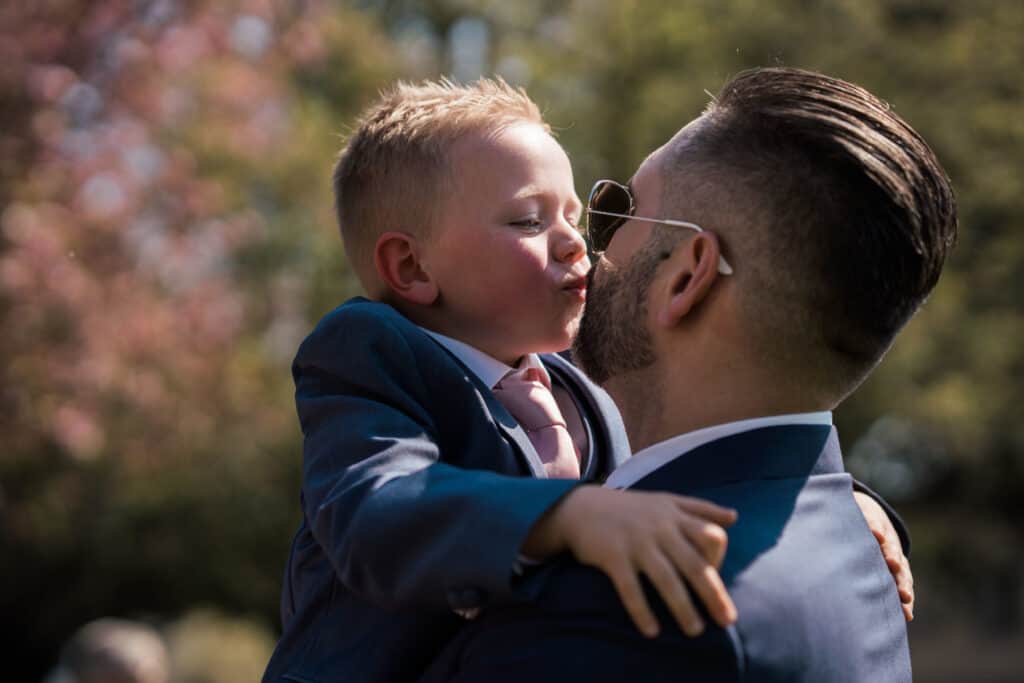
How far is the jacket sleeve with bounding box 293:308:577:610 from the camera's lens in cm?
205

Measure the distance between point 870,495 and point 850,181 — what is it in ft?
3.17

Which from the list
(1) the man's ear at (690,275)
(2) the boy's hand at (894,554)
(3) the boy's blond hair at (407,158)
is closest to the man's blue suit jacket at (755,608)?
(1) the man's ear at (690,275)

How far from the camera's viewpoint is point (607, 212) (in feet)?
8.69

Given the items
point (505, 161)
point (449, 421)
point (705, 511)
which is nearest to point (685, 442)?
point (705, 511)

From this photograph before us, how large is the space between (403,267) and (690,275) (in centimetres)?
81

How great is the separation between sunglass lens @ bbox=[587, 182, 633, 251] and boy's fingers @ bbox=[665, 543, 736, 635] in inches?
33.3

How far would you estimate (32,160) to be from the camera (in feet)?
28.7

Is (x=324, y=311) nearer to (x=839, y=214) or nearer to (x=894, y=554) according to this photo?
(x=894, y=554)

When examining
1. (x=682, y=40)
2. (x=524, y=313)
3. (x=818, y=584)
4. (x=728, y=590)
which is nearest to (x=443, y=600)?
(x=728, y=590)

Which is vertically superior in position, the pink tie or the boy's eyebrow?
the boy's eyebrow

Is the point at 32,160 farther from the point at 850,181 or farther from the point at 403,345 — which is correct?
the point at 850,181

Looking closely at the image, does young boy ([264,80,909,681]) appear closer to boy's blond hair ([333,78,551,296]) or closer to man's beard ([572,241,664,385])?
boy's blond hair ([333,78,551,296])

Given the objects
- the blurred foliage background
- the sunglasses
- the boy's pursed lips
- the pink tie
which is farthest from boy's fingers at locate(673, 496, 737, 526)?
the blurred foliage background

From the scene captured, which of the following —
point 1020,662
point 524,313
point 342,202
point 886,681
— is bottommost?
point 1020,662
